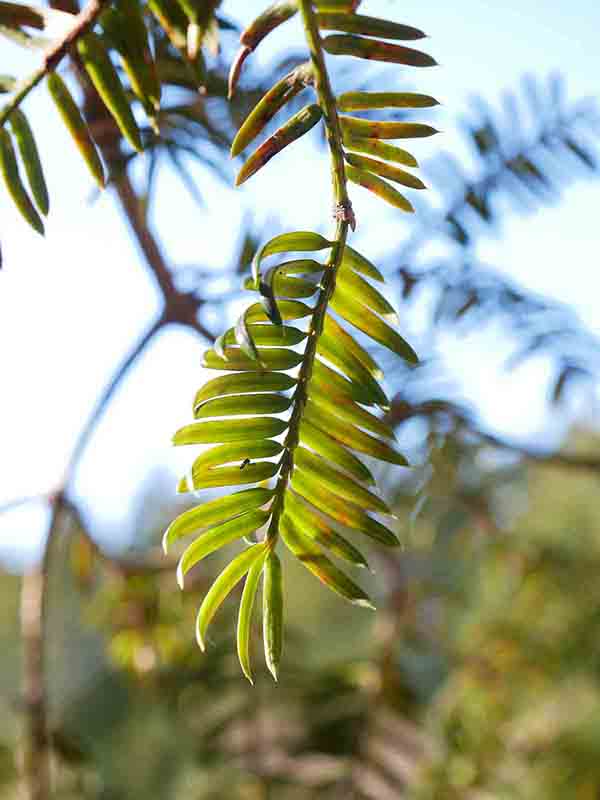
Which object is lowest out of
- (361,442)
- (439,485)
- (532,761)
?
(532,761)

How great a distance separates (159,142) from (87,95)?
0.20 feet

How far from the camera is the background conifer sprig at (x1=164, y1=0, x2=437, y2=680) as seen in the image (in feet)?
1.00

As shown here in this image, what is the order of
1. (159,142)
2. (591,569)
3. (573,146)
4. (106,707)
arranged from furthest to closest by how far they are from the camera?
(106,707) → (591,569) → (573,146) → (159,142)

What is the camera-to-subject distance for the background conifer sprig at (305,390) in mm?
306

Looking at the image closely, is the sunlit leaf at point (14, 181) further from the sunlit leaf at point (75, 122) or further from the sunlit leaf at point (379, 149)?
the sunlit leaf at point (379, 149)

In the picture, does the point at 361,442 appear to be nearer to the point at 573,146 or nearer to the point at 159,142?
the point at 159,142

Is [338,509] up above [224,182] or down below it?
below

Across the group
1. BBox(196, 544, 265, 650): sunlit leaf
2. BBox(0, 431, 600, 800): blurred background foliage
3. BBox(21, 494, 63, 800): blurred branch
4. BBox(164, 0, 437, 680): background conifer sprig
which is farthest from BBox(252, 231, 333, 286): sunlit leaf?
BBox(21, 494, 63, 800): blurred branch

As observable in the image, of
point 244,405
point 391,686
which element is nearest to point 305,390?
point 244,405

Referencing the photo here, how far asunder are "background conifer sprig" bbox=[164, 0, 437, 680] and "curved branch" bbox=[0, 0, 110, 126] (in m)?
0.05

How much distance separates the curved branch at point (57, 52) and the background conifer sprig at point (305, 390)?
0.05 meters

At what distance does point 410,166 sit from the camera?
0.32 metres

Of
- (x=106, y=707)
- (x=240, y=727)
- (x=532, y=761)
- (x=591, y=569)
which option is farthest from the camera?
(x=106, y=707)

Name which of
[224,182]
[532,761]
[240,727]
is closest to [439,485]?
[224,182]
